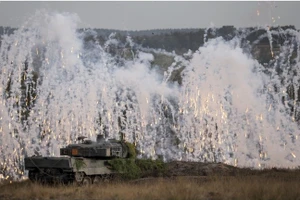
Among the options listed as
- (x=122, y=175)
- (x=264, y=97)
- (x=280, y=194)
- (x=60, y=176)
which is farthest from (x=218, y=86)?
(x=280, y=194)

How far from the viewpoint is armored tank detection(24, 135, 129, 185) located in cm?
2494

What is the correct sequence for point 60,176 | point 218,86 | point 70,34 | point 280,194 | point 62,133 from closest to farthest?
1. point 280,194
2. point 60,176
3. point 62,133
4. point 218,86
5. point 70,34

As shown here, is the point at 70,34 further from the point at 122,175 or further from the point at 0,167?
the point at 122,175

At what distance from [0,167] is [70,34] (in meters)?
16.0

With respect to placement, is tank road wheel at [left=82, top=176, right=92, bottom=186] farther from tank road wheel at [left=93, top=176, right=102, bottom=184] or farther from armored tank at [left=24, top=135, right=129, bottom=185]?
tank road wheel at [left=93, top=176, right=102, bottom=184]

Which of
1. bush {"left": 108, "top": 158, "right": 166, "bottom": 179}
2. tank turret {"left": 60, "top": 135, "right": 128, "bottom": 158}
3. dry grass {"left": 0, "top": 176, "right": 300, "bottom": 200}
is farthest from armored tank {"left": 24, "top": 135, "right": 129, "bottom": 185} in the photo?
dry grass {"left": 0, "top": 176, "right": 300, "bottom": 200}

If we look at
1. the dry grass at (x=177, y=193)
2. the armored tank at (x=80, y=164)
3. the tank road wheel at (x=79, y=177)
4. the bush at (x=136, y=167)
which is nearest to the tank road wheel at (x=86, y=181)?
the armored tank at (x=80, y=164)

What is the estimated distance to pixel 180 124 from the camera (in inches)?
2379

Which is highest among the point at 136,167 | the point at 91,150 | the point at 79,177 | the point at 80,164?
the point at 91,150

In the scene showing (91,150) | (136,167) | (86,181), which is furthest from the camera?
(136,167)

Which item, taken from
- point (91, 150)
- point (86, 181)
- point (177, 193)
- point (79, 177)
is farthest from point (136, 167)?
point (177, 193)

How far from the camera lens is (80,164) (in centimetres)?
2547

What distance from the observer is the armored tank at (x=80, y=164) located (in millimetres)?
24938

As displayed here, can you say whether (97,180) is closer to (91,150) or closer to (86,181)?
(86,181)
